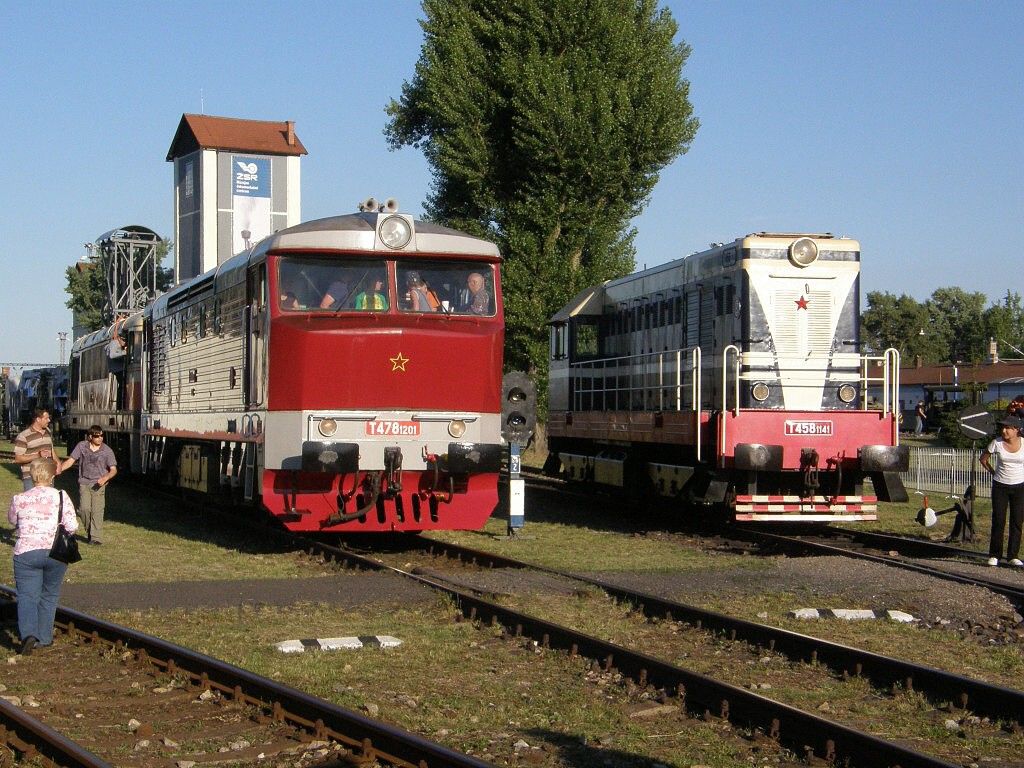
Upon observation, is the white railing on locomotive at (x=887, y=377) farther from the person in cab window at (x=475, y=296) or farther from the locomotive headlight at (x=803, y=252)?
the person in cab window at (x=475, y=296)

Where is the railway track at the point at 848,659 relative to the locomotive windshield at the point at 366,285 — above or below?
below

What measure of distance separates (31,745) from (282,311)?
7.74 meters

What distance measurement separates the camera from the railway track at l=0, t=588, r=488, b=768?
6223 millimetres

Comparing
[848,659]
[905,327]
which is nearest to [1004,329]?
[905,327]

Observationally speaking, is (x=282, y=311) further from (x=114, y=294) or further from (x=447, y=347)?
(x=114, y=294)

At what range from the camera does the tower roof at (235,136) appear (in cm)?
7644

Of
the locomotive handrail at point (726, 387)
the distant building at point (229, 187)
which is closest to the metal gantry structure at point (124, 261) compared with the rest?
the distant building at point (229, 187)

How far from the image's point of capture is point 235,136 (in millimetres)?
77125

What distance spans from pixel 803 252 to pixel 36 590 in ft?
35.3

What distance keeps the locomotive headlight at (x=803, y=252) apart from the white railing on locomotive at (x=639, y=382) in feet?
5.74

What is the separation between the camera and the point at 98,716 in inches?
285

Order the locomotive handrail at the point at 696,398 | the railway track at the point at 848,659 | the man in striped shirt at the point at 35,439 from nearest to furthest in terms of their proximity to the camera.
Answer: the railway track at the point at 848,659 < the man in striped shirt at the point at 35,439 < the locomotive handrail at the point at 696,398

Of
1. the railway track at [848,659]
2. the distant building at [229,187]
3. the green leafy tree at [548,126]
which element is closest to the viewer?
the railway track at [848,659]

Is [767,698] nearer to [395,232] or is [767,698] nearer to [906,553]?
[395,232]
